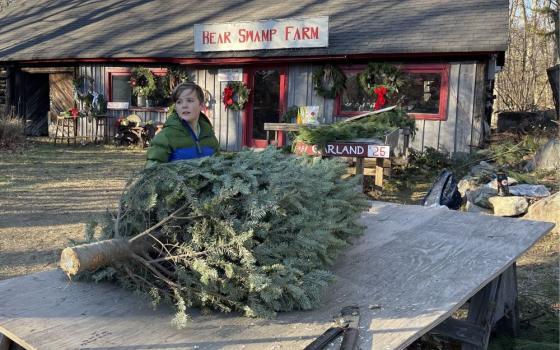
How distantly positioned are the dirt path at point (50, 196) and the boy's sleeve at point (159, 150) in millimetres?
240

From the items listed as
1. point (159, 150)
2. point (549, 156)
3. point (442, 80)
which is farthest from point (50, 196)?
point (442, 80)

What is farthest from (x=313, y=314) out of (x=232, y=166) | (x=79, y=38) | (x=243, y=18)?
(x=79, y=38)

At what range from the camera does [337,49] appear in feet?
41.7

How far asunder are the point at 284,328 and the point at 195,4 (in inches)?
700

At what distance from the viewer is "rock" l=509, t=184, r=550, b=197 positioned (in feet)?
23.4

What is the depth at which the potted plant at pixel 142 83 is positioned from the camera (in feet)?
51.5

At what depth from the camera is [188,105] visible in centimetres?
318

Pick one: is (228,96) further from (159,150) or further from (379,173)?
(159,150)

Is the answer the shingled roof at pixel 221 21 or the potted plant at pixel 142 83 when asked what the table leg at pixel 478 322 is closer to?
the shingled roof at pixel 221 21

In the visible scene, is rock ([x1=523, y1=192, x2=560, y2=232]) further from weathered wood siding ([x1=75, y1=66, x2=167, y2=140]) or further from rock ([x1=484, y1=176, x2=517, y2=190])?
weathered wood siding ([x1=75, y1=66, x2=167, y2=140])

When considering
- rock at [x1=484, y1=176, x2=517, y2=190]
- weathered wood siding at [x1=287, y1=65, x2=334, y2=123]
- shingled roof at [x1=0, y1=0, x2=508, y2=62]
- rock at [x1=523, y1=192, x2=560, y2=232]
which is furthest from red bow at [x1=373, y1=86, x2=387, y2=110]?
rock at [x1=523, y1=192, x2=560, y2=232]

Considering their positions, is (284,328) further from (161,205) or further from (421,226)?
(421,226)

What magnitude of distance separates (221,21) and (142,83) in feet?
9.88

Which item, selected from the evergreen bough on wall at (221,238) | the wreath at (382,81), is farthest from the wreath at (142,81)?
the evergreen bough on wall at (221,238)
